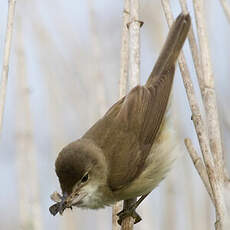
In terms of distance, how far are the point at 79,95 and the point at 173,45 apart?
3.70 feet

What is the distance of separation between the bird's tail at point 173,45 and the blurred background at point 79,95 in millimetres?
662

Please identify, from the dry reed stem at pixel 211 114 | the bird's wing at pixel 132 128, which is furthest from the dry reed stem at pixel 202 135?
the bird's wing at pixel 132 128

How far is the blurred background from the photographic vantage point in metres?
3.41

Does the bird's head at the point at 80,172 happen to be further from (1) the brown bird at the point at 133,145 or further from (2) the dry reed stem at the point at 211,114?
(2) the dry reed stem at the point at 211,114

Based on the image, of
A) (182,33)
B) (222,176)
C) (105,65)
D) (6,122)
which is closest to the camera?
(222,176)

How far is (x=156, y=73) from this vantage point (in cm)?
285

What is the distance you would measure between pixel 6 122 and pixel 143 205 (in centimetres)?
120

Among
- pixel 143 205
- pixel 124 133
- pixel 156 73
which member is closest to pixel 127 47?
pixel 156 73

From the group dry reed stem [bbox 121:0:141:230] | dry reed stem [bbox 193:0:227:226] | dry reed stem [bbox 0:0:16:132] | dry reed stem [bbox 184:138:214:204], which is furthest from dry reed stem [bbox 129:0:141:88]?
dry reed stem [bbox 0:0:16:132]

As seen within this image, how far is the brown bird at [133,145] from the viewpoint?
8.39ft

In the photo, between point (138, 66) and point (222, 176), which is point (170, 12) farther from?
point (222, 176)

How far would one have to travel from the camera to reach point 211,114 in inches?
99.8

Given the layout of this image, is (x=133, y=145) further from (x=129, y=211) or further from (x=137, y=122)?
(x=129, y=211)

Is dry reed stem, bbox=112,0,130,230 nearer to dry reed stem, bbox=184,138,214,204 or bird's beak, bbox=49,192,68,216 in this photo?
bird's beak, bbox=49,192,68,216
